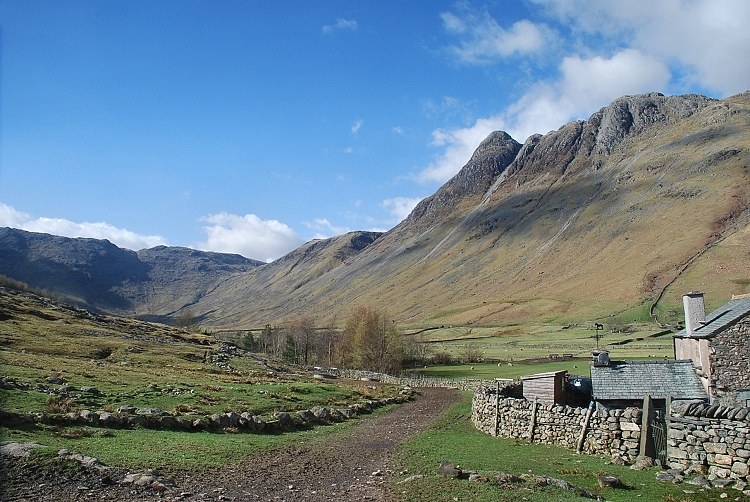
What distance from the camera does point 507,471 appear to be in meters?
18.9

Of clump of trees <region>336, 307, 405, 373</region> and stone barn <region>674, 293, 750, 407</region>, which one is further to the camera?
clump of trees <region>336, 307, 405, 373</region>

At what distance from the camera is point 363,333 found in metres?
94.1

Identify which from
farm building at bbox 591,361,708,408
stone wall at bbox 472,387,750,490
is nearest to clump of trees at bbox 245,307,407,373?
stone wall at bbox 472,387,750,490

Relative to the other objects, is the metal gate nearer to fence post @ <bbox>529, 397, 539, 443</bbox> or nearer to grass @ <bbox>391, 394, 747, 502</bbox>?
grass @ <bbox>391, 394, 747, 502</bbox>

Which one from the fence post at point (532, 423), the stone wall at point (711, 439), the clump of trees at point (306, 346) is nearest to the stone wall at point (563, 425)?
the fence post at point (532, 423)

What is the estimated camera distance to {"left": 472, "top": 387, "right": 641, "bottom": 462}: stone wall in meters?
22.1

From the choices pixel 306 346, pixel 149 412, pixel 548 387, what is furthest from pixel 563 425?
pixel 306 346

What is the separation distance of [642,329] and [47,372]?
133123 mm

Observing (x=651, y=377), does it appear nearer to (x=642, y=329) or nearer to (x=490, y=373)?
(x=490, y=373)

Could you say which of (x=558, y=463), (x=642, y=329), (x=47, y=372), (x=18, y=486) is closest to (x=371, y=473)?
(x=558, y=463)

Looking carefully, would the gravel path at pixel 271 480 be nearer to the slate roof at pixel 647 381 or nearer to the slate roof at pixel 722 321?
the slate roof at pixel 647 381

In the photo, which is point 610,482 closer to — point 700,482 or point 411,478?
point 700,482

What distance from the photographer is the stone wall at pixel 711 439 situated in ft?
57.5

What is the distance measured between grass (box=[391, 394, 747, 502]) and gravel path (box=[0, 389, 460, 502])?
3.78 ft
